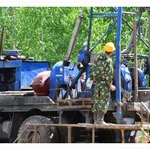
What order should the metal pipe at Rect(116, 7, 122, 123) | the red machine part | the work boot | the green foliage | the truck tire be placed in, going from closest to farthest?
1. the work boot
2. the metal pipe at Rect(116, 7, 122, 123)
3. the truck tire
4. the red machine part
5. the green foliage

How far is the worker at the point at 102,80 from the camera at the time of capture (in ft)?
45.7

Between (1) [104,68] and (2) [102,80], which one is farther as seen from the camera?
(2) [102,80]

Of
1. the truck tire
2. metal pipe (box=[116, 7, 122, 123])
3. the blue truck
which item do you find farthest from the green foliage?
metal pipe (box=[116, 7, 122, 123])

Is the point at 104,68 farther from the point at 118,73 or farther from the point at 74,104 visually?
the point at 74,104

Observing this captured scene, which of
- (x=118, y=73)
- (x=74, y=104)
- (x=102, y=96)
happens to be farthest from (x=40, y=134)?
(x=118, y=73)

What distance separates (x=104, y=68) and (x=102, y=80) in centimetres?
27

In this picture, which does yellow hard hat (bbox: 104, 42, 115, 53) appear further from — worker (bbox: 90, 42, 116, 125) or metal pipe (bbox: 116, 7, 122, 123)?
metal pipe (bbox: 116, 7, 122, 123)

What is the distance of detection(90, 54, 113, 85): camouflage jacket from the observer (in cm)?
1393

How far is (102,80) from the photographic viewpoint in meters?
14.0

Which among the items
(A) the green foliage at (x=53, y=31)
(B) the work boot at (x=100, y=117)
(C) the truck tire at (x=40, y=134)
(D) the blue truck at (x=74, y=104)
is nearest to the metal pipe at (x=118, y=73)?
(D) the blue truck at (x=74, y=104)

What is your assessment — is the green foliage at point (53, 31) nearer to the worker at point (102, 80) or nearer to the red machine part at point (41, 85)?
the red machine part at point (41, 85)

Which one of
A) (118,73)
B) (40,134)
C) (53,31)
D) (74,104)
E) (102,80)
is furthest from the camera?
(53,31)

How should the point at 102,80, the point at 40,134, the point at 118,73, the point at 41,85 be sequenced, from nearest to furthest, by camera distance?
the point at 102,80 < the point at 118,73 < the point at 40,134 < the point at 41,85

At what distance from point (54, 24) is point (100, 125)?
16759 millimetres
